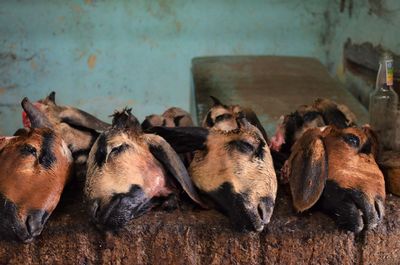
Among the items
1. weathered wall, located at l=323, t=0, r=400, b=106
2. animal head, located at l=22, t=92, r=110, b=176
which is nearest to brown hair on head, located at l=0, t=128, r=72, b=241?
animal head, located at l=22, t=92, r=110, b=176

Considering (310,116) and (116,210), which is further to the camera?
(310,116)

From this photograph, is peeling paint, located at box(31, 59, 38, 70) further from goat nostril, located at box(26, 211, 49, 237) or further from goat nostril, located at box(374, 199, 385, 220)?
goat nostril, located at box(374, 199, 385, 220)

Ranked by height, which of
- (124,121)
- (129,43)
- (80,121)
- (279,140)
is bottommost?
(129,43)

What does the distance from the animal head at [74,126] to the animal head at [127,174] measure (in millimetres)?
321

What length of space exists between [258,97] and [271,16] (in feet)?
5.00

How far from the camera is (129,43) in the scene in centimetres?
484

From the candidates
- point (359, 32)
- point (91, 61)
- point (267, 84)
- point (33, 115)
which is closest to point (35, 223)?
point (33, 115)

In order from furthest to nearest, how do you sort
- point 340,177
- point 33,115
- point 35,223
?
point 33,115 → point 340,177 → point 35,223

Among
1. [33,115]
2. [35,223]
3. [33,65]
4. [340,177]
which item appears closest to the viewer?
[35,223]

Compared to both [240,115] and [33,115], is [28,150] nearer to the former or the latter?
[33,115]

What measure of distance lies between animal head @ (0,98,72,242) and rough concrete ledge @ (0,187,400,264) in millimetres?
121

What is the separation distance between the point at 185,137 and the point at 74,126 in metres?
0.59

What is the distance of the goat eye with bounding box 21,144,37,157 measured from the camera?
1.68m

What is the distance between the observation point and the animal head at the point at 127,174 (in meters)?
1.55
